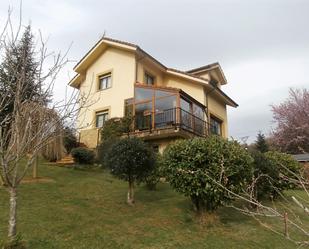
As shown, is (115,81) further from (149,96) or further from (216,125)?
(216,125)

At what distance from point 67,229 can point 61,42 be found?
499 cm

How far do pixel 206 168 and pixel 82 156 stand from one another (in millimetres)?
10193

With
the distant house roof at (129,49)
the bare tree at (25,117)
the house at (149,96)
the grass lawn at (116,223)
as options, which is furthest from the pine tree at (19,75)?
the distant house roof at (129,49)

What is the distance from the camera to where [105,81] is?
24.0 metres

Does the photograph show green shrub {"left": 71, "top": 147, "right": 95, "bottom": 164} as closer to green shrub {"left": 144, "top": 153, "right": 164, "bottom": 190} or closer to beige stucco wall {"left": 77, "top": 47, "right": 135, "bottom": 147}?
beige stucco wall {"left": 77, "top": 47, "right": 135, "bottom": 147}

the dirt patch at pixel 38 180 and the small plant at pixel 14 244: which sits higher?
the dirt patch at pixel 38 180

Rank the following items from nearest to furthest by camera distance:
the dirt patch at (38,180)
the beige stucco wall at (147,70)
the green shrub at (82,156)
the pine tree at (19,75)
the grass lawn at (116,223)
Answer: the pine tree at (19,75) < the grass lawn at (116,223) < the dirt patch at (38,180) < the green shrub at (82,156) < the beige stucco wall at (147,70)

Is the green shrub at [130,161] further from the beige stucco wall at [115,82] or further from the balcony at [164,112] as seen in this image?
the beige stucco wall at [115,82]

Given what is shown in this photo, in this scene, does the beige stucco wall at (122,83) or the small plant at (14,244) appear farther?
the beige stucco wall at (122,83)

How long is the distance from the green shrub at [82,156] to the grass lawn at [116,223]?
527 cm

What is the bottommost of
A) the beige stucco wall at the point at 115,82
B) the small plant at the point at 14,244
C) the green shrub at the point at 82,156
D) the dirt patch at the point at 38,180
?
the small plant at the point at 14,244

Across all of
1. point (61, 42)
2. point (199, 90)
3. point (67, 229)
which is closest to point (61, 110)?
point (61, 42)

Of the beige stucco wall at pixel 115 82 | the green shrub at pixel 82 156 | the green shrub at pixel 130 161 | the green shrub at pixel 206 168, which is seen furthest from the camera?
the beige stucco wall at pixel 115 82

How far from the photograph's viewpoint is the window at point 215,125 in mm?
23250
